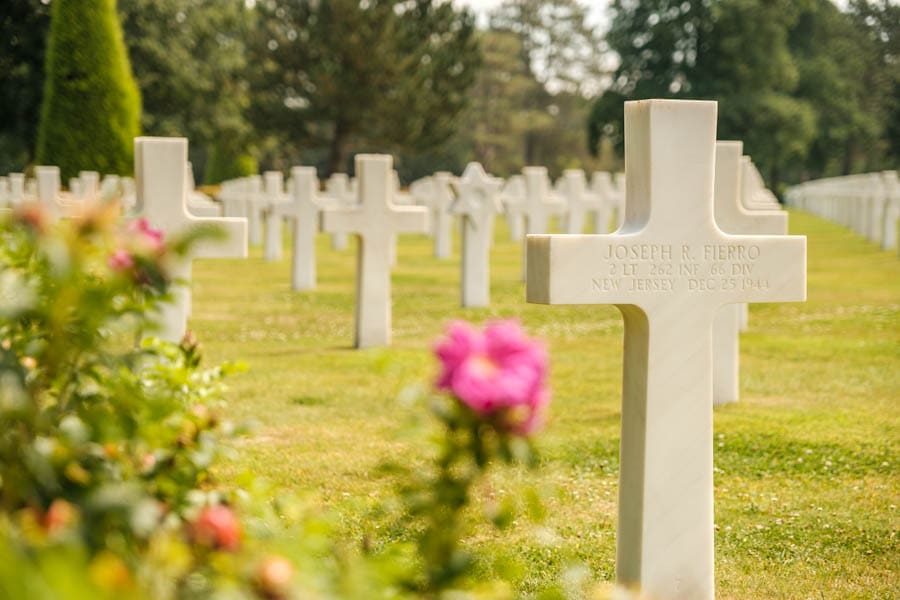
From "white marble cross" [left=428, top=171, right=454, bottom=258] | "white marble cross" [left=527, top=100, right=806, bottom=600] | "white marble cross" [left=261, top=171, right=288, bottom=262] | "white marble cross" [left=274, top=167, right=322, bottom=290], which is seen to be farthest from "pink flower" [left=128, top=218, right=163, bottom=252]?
"white marble cross" [left=428, top=171, right=454, bottom=258]

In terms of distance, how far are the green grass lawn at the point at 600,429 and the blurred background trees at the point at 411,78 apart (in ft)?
66.9

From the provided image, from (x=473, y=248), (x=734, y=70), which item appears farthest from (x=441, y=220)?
(x=734, y=70)

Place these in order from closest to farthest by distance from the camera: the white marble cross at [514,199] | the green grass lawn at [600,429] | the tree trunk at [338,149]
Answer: the green grass lawn at [600,429] < the white marble cross at [514,199] < the tree trunk at [338,149]

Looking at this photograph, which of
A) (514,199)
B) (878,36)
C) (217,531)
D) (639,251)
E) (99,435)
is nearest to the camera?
(217,531)

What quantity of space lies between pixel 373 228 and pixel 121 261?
858 centimetres

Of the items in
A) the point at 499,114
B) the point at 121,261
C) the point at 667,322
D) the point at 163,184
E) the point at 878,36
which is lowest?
the point at 667,322

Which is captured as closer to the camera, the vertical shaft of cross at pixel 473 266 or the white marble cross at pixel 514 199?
the vertical shaft of cross at pixel 473 266

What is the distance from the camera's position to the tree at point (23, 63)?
30328mm

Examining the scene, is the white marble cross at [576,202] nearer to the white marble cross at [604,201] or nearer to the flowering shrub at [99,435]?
the white marble cross at [604,201]

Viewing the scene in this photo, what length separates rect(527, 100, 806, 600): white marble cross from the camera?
4160 mm

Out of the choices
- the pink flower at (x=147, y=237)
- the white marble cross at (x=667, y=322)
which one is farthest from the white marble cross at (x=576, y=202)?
the pink flower at (x=147, y=237)

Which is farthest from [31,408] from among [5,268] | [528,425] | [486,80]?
[486,80]

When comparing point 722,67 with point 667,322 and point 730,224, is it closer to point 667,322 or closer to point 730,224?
point 730,224

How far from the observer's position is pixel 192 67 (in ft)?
116
